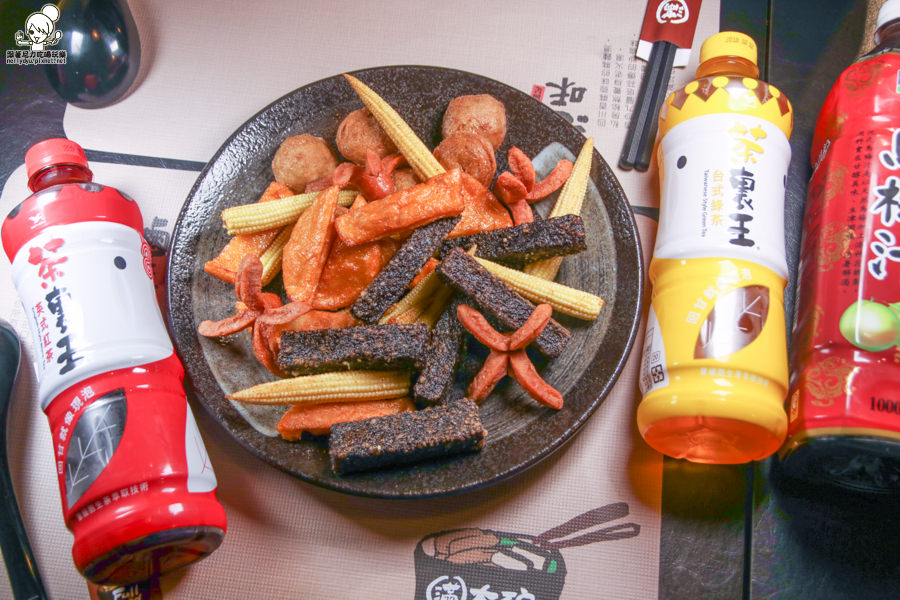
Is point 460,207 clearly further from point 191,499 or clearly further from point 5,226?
point 5,226

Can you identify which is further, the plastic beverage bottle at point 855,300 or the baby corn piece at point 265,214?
the baby corn piece at point 265,214

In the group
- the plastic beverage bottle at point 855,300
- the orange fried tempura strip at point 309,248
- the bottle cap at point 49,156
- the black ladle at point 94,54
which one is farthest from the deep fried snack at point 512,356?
the black ladle at point 94,54

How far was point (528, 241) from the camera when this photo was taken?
1297 mm

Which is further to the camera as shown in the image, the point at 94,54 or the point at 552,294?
the point at 94,54

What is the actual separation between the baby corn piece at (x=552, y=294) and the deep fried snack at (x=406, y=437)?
291 millimetres

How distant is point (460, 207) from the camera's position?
50.3 inches

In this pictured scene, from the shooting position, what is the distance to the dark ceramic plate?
1.19 meters

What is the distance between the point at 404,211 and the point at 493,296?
0.27 meters

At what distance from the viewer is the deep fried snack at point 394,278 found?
49.6 inches

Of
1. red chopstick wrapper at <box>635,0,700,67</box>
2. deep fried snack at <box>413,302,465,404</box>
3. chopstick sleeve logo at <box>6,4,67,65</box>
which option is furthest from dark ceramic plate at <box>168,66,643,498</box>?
chopstick sleeve logo at <box>6,4,67,65</box>

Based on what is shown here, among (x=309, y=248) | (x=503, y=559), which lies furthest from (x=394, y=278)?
(x=503, y=559)

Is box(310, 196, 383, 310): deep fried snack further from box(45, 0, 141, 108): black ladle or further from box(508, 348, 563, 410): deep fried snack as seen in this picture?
box(45, 0, 141, 108): black ladle

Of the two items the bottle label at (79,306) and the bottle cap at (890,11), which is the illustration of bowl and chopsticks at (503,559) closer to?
the bottle label at (79,306)

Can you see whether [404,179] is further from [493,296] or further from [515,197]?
[493,296]
